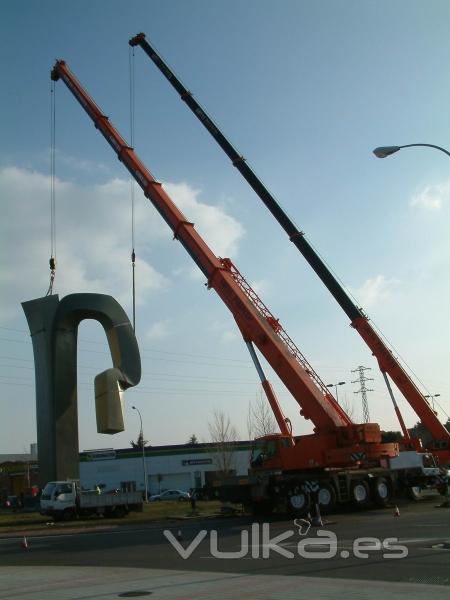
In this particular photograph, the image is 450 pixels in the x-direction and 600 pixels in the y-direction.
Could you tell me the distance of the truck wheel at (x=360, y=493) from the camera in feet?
83.3

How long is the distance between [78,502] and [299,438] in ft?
42.0

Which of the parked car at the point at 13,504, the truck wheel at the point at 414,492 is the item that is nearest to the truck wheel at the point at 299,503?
the truck wheel at the point at 414,492

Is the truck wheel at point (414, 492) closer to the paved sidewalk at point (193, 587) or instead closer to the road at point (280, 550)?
the road at point (280, 550)

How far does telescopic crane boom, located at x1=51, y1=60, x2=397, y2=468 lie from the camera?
2439 centimetres

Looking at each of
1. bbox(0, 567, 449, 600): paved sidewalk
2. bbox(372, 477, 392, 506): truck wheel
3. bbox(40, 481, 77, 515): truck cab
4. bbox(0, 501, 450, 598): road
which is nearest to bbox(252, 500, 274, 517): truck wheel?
bbox(0, 501, 450, 598): road

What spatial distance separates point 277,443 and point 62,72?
75.1ft

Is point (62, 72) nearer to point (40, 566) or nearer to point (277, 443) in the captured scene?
point (277, 443)

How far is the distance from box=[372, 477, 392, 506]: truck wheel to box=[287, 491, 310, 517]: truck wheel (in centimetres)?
342

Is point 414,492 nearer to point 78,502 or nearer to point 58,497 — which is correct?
point 78,502

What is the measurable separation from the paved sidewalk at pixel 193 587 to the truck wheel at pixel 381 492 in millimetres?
15918

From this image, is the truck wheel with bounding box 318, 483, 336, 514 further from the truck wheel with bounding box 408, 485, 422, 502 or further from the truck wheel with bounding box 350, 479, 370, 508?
the truck wheel with bounding box 408, 485, 422, 502

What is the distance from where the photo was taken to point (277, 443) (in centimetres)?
2583

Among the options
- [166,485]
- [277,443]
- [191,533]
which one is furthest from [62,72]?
[166,485]

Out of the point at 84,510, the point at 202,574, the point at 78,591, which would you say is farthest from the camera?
the point at 84,510
